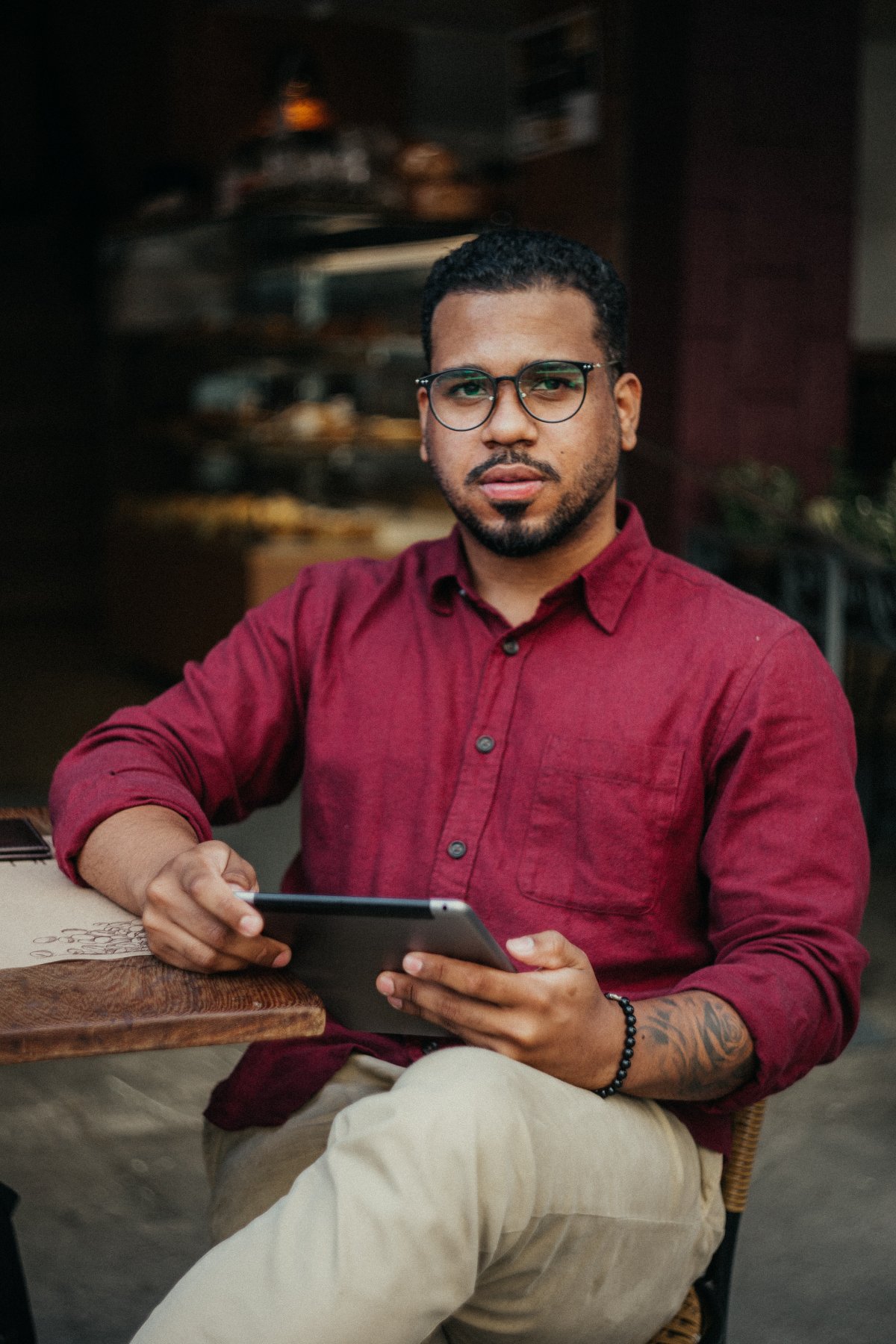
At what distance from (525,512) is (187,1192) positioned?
1613 millimetres

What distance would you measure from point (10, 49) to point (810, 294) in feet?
20.5

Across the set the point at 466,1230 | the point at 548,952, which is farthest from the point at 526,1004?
Result: the point at 466,1230

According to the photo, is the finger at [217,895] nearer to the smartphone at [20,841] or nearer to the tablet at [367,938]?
the tablet at [367,938]

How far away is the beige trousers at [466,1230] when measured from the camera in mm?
1196

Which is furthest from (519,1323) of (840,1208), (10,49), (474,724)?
(10,49)

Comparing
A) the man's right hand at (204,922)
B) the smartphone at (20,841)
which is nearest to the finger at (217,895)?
the man's right hand at (204,922)

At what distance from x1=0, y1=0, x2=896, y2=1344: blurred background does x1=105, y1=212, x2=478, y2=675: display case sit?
0.01 metres

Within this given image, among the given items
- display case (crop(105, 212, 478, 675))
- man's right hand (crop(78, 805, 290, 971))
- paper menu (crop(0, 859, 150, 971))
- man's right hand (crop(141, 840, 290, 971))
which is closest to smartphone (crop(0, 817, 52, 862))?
paper menu (crop(0, 859, 150, 971))

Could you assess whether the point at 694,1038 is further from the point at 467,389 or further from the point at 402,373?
the point at 402,373

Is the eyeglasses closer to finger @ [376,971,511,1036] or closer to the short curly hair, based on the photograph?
the short curly hair

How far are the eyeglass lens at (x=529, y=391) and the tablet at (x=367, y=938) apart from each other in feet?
2.11

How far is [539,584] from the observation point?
1780 mm

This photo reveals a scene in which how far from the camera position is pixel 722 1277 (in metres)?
1.55

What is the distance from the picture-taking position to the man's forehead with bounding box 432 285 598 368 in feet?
5.56
